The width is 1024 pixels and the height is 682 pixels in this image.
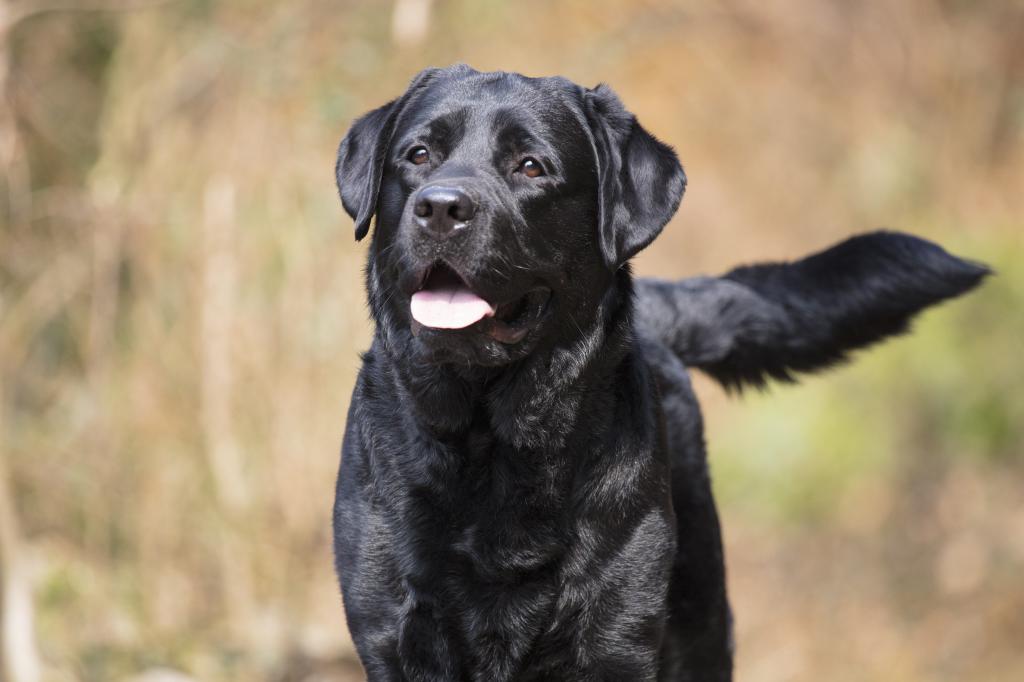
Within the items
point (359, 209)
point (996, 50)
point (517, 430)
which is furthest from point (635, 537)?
point (996, 50)

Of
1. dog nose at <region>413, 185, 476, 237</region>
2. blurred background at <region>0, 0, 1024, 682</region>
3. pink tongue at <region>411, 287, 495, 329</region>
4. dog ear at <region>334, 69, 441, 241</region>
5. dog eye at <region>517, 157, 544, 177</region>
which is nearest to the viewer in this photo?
dog nose at <region>413, 185, 476, 237</region>

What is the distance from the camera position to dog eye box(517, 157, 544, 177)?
3.23 metres

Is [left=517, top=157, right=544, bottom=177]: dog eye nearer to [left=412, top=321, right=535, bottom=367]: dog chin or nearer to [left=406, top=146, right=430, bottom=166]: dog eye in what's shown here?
[left=406, top=146, right=430, bottom=166]: dog eye

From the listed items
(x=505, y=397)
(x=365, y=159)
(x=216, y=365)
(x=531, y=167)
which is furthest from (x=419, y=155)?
(x=216, y=365)

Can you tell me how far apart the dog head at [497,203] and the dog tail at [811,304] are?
854 mm

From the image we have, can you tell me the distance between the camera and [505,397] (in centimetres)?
324

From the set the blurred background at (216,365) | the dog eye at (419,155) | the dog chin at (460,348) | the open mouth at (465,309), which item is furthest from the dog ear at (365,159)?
the blurred background at (216,365)

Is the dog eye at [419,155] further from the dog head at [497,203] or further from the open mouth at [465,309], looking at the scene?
the open mouth at [465,309]

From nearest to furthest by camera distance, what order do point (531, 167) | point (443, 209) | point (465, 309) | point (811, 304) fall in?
1. point (443, 209)
2. point (465, 309)
3. point (531, 167)
4. point (811, 304)

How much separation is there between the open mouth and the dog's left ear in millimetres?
230

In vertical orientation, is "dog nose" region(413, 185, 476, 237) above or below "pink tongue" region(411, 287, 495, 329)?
above

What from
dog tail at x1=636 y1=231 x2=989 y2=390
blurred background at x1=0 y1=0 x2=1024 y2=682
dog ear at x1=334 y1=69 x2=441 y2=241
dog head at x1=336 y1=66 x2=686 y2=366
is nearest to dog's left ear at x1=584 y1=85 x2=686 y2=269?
dog head at x1=336 y1=66 x2=686 y2=366

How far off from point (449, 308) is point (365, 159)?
20.9 inches

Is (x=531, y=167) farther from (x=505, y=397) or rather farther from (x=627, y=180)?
(x=505, y=397)
